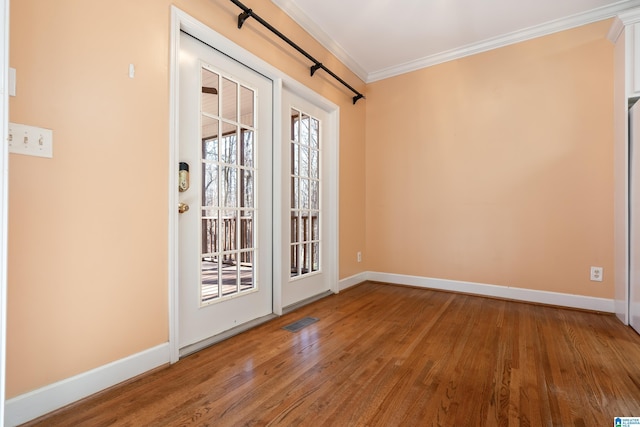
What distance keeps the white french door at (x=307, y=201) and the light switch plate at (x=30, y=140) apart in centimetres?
161

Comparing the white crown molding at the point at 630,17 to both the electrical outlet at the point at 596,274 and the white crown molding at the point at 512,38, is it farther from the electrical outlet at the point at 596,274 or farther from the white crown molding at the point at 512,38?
the electrical outlet at the point at 596,274

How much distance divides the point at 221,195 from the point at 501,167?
2.83m

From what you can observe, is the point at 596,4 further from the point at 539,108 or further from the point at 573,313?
the point at 573,313

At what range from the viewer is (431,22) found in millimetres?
2902

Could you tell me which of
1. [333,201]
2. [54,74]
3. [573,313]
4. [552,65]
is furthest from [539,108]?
[54,74]

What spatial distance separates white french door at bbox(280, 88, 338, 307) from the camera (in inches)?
110

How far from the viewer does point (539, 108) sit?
300 centimetres

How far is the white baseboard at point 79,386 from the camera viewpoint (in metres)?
1.25

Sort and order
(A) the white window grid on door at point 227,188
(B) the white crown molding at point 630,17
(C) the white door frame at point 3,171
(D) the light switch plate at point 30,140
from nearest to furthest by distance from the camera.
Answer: (C) the white door frame at point 3,171, (D) the light switch plate at point 30,140, (A) the white window grid on door at point 227,188, (B) the white crown molding at point 630,17

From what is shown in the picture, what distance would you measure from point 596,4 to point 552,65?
51 centimetres

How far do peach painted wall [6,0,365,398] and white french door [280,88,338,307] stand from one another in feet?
Answer: 3.78

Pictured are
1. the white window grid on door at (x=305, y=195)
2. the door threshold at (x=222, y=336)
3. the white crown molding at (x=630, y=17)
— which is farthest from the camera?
the white window grid on door at (x=305, y=195)

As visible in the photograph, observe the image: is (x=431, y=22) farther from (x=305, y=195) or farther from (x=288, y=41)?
(x=305, y=195)

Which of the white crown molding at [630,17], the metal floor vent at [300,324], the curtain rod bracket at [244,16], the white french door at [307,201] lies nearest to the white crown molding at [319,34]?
the curtain rod bracket at [244,16]
